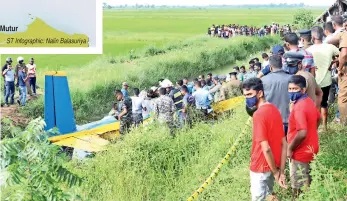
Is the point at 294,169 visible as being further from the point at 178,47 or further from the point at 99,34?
the point at 178,47

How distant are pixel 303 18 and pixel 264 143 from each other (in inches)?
411

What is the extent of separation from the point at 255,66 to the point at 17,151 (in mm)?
5677

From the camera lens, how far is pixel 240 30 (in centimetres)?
1780

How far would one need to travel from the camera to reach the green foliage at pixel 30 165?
303 cm

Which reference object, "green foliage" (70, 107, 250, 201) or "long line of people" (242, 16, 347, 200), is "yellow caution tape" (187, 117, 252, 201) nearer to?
"green foliage" (70, 107, 250, 201)

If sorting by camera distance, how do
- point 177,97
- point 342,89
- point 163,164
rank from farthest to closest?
1. point 177,97
2. point 163,164
3. point 342,89

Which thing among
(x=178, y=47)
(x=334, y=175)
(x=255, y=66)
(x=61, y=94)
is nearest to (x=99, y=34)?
(x=334, y=175)

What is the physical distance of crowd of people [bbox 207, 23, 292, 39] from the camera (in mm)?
16547

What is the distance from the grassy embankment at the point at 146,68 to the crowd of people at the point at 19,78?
354mm

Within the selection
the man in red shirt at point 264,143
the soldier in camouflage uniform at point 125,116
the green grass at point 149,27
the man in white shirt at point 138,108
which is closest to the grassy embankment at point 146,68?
the green grass at point 149,27

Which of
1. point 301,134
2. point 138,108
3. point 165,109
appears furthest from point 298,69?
point 138,108

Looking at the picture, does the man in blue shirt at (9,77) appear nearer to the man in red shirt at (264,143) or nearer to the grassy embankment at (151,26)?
the grassy embankment at (151,26)

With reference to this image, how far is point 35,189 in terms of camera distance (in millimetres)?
3088

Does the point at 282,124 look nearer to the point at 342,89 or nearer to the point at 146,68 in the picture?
the point at 342,89
